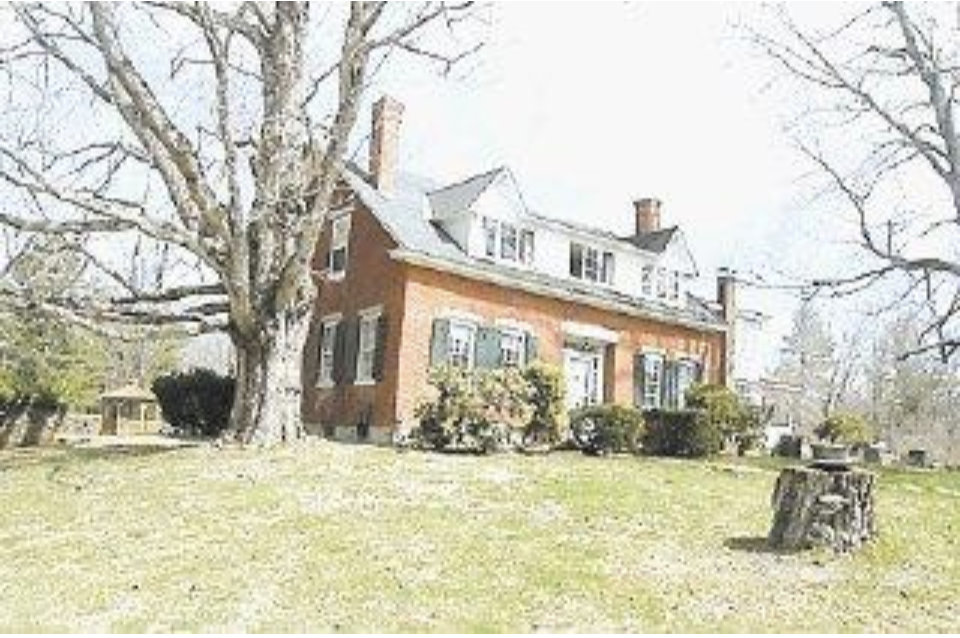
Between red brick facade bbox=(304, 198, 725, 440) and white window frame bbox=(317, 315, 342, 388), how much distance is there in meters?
0.22

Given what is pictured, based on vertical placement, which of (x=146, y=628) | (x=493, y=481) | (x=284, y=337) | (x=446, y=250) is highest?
(x=446, y=250)

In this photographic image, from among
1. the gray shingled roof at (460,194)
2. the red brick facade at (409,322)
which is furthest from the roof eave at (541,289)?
the gray shingled roof at (460,194)

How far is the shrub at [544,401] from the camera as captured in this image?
890 inches

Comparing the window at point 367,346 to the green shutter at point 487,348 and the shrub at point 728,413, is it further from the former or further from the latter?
the shrub at point 728,413

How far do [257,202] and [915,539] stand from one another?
12.0 metres

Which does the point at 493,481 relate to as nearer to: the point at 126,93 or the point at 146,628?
the point at 146,628

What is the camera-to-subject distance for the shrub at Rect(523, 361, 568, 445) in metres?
22.6

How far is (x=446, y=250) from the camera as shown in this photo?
2792cm

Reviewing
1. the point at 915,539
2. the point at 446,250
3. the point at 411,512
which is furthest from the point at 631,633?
the point at 446,250

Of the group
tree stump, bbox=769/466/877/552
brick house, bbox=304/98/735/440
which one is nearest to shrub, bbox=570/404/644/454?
brick house, bbox=304/98/735/440

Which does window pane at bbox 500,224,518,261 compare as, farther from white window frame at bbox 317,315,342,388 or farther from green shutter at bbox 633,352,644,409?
green shutter at bbox 633,352,644,409

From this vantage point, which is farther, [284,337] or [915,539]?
[284,337]

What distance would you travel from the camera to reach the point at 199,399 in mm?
26172

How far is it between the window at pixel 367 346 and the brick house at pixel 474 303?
42 mm
